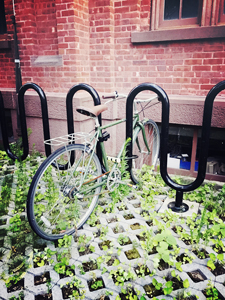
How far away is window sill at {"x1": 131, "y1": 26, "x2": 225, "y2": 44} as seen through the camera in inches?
127

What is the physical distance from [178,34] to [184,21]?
312 mm

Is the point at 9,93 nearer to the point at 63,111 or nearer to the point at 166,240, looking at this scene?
the point at 63,111

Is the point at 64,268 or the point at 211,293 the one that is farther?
the point at 64,268

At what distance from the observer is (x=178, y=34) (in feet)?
11.3

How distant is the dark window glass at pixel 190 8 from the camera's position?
11.5 ft

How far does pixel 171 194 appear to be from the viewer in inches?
117

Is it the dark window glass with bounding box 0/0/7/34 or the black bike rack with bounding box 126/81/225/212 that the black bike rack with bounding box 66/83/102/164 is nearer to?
the black bike rack with bounding box 126/81/225/212

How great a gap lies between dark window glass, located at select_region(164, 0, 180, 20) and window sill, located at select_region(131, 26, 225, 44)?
37 cm

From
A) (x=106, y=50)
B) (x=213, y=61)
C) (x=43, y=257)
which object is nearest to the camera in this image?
(x=43, y=257)

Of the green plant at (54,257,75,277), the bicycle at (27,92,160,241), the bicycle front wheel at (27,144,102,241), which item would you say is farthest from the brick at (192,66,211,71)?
the green plant at (54,257,75,277)

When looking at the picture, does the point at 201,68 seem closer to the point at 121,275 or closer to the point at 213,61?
the point at 213,61

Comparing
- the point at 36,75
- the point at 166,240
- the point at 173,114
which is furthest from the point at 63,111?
the point at 166,240

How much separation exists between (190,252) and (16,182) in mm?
2460

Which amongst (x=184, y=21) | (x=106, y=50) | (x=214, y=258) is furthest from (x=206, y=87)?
(x=214, y=258)
